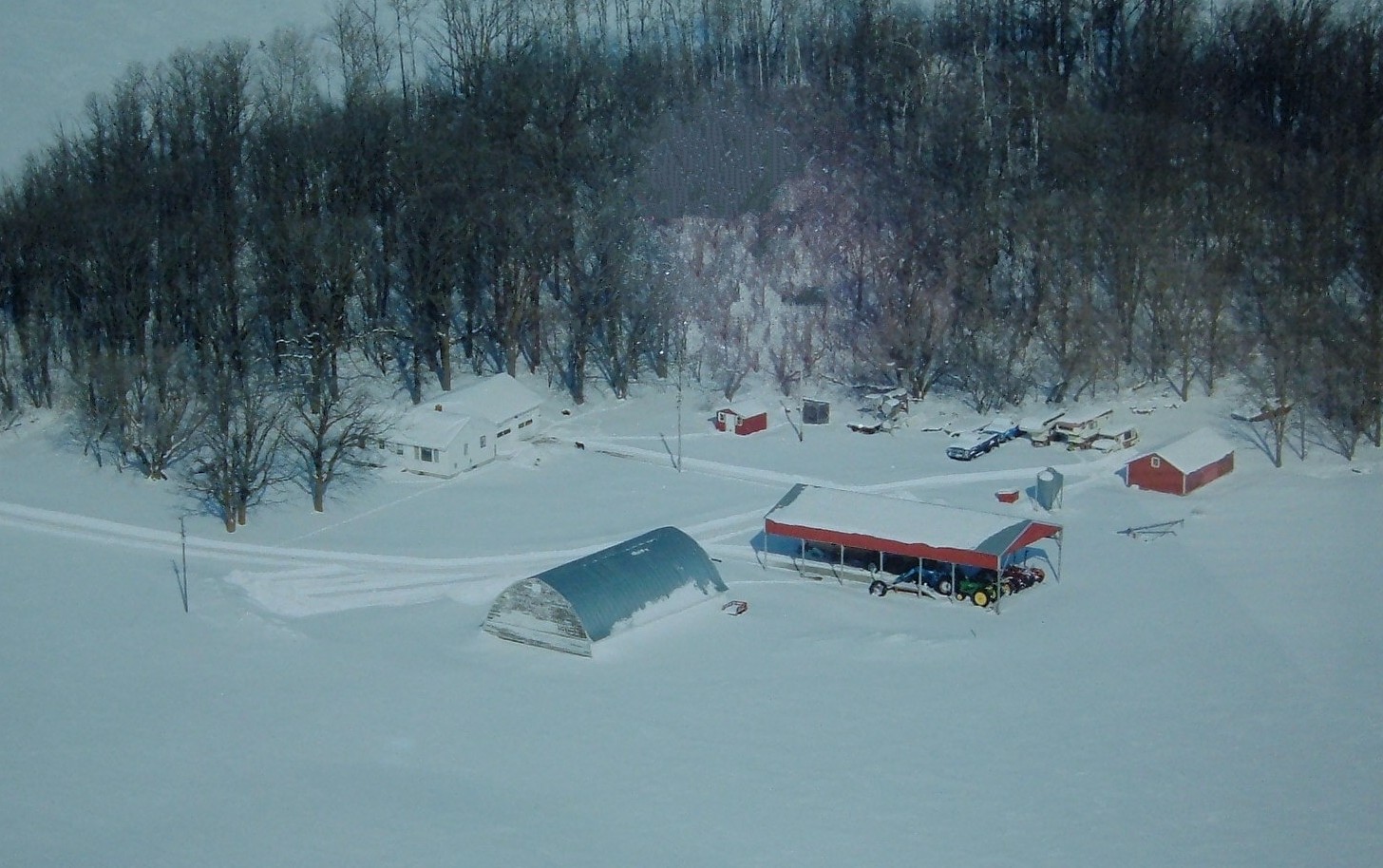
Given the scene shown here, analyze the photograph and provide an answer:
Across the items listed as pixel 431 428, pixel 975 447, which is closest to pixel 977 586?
pixel 975 447

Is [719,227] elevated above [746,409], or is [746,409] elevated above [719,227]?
[719,227]

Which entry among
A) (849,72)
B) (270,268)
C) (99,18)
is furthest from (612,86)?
(99,18)

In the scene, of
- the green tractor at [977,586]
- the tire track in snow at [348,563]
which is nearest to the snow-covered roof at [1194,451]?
the tire track in snow at [348,563]

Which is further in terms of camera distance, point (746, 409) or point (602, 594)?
point (746, 409)

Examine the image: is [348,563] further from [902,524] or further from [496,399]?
[902,524]

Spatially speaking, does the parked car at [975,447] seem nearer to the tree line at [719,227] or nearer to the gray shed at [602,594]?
the tree line at [719,227]

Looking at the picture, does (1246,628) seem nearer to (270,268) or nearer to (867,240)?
(867,240)

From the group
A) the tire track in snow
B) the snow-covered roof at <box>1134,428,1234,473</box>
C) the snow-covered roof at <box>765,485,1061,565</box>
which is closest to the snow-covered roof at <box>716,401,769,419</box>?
the tire track in snow
